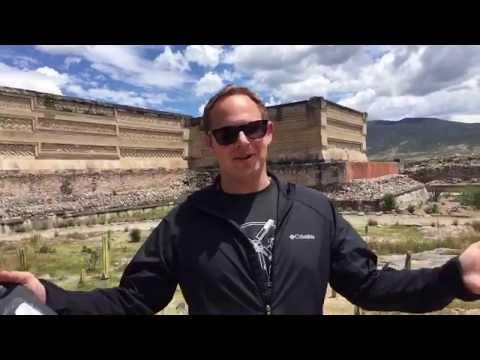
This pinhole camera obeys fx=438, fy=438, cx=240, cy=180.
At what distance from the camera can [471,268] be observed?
141 centimetres

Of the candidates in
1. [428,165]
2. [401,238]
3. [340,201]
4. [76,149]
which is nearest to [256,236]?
[401,238]

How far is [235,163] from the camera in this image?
1.80 m

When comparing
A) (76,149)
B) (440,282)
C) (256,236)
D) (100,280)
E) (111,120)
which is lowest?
(100,280)

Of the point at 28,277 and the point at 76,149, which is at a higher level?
the point at 76,149

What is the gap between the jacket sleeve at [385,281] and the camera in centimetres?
148

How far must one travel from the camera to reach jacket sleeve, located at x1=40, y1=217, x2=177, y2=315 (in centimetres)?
161

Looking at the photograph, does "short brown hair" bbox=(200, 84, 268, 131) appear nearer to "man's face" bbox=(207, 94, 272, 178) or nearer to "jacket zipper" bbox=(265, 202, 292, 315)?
"man's face" bbox=(207, 94, 272, 178)

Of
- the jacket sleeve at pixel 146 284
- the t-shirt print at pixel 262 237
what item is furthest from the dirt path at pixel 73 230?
the t-shirt print at pixel 262 237

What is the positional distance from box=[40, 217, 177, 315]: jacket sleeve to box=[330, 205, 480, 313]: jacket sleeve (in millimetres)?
676

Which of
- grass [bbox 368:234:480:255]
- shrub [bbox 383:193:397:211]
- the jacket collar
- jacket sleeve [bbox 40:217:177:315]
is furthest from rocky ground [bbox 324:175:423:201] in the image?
jacket sleeve [bbox 40:217:177:315]

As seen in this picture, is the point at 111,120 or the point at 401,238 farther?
the point at 111,120

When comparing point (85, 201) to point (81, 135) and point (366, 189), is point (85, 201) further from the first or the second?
point (366, 189)

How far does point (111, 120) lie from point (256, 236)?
916 inches

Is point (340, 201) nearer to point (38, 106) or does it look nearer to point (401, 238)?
point (401, 238)
